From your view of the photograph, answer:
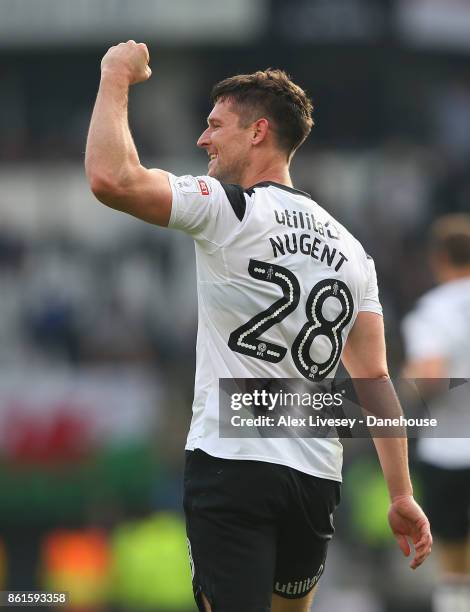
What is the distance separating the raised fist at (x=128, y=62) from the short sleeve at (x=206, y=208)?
34cm

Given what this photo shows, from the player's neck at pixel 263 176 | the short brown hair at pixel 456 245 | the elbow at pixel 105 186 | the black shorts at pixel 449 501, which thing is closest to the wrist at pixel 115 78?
the elbow at pixel 105 186

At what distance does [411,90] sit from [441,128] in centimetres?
161

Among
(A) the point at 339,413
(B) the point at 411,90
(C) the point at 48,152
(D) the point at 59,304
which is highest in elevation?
(B) the point at 411,90

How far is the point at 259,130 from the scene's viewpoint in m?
4.37

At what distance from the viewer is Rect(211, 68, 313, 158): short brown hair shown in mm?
4383

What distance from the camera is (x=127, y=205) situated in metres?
3.90

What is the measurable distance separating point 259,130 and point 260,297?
24.0 inches

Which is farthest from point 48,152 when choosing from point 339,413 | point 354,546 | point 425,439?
point 339,413

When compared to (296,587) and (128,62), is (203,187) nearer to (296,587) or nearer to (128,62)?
(128,62)

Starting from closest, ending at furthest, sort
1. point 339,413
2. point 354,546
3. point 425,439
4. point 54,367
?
point 339,413 < point 425,439 < point 354,546 < point 54,367

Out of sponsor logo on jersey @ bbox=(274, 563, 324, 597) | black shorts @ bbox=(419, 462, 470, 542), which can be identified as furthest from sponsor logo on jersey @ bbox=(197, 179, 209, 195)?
black shorts @ bbox=(419, 462, 470, 542)

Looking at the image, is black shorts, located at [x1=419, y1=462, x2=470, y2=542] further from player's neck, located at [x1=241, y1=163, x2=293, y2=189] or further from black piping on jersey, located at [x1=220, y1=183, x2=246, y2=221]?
black piping on jersey, located at [x1=220, y1=183, x2=246, y2=221]

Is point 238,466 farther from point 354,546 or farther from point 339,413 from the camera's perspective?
point 354,546

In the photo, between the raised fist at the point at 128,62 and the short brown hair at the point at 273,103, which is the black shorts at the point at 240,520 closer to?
the short brown hair at the point at 273,103
